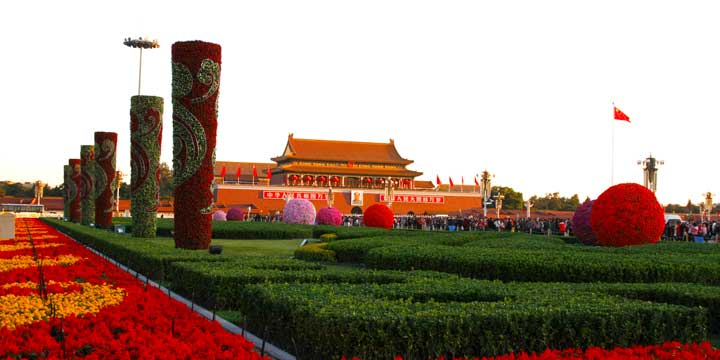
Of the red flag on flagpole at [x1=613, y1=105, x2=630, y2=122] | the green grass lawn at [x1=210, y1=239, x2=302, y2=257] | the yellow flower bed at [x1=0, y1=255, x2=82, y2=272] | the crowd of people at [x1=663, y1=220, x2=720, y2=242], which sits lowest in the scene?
the green grass lawn at [x1=210, y1=239, x2=302, y2=257]

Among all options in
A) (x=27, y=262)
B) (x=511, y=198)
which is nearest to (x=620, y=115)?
(x=27, y=262)

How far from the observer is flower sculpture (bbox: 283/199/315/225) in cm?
3931

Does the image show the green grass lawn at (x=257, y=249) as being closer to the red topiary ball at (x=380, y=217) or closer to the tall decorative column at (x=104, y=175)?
the tall decorative column at (x=104, y=175)

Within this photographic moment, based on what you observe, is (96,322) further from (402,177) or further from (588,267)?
(402,177)

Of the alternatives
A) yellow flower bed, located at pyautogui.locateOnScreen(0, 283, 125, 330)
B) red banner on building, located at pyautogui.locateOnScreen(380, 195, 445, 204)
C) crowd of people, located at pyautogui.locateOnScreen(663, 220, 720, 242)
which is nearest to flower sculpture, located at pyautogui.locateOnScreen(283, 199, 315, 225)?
crowd of people, located at pyautogui.locateOnScreen(663, 220, 720, 242)

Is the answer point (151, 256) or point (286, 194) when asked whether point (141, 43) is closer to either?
point (151, 256)

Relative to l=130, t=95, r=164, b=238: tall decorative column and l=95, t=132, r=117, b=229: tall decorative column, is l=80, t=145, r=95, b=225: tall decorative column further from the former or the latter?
l=130, t=95, r=164, b=238: tall decorative column

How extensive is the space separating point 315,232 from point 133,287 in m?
19.5

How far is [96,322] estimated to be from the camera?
24.0ft

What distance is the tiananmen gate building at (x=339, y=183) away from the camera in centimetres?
6419

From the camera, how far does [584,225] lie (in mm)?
22750

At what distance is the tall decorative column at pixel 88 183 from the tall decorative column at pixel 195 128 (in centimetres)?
1984

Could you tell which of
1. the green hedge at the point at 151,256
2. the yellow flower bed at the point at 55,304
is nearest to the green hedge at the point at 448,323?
the yellow flower bed at the point at 55,304

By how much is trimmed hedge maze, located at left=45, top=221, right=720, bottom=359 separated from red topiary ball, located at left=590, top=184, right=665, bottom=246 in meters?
6.95
